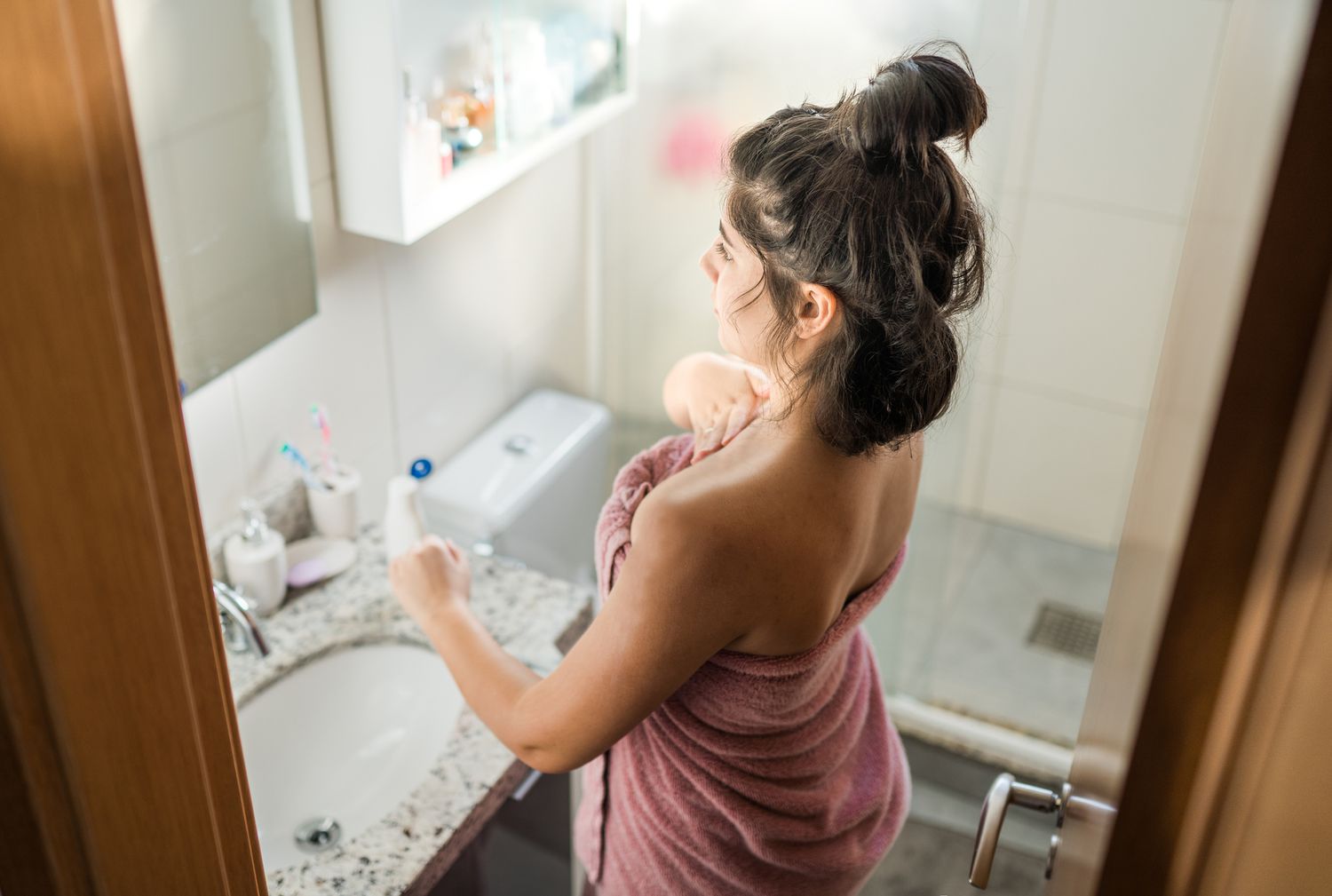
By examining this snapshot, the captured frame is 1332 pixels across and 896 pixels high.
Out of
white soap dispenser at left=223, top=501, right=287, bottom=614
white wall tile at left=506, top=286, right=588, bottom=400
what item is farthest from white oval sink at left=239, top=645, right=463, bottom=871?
white wall tile at left=506, top=286, right=588, bottom=400

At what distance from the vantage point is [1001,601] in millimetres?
2785

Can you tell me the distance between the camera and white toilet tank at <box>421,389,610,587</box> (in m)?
1.90

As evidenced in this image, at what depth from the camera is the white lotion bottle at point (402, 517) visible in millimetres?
1584

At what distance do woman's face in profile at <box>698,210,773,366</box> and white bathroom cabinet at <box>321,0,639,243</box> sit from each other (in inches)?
24.9

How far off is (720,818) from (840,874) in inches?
6.8

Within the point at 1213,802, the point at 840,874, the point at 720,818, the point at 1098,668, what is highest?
the point at 1213,802

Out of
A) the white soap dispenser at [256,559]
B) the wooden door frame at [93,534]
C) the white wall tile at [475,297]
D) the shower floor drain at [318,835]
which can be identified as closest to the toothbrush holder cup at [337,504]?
the white soap dispenser at [256,559]

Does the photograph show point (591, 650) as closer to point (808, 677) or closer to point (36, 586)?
point (808, 677)

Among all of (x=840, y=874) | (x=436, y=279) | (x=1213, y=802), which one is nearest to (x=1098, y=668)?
(x=1213, y=802)

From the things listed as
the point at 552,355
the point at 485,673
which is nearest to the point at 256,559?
the point at 485,673

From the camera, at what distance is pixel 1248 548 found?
45cm

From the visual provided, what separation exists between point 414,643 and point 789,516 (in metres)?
0.78

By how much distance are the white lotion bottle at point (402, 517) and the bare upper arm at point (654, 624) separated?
61cm

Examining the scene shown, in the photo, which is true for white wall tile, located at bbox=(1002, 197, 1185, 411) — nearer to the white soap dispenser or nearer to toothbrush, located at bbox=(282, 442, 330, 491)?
toothbrush, located at bbox=(282, 442, 330, 491)
